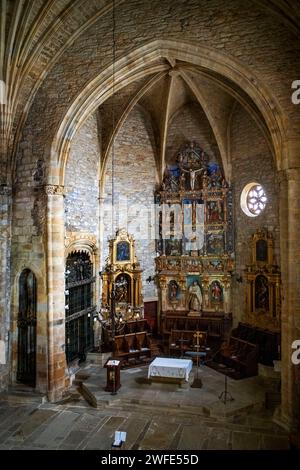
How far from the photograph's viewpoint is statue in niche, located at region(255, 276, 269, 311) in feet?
42.4

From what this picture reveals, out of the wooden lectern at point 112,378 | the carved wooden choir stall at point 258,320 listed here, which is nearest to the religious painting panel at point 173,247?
the carved wooden choir stall at point 258,320

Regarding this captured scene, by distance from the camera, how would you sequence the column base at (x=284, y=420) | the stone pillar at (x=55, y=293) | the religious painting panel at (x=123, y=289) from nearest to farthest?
the column base at (x=284, y=420) < the stone pillar at (x=55, y=293) < the religious painting panel at (x=123, y=289)

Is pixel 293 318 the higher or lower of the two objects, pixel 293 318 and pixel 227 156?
the lower

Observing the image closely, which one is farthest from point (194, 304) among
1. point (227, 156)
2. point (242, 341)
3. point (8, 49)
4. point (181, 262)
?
point (8, 49)

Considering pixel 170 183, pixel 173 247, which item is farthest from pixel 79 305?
pixel 170 183

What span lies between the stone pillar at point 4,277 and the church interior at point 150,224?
0.06m

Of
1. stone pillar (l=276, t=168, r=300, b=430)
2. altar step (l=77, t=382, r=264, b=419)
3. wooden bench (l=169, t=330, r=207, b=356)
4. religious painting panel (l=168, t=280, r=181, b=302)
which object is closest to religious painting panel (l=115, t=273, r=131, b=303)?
religious painting panel (l=168, t=280, r=181, b=302)

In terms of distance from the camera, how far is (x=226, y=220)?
47.6 ft

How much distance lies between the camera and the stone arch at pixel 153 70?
902cm

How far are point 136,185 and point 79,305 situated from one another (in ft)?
18.6

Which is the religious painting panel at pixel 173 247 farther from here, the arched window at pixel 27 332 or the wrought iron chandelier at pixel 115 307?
the arched window at pixel 27 332

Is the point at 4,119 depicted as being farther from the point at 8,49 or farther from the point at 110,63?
the point at 110,63

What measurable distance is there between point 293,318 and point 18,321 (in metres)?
8.01

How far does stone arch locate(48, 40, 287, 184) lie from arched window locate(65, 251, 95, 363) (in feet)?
11.6
